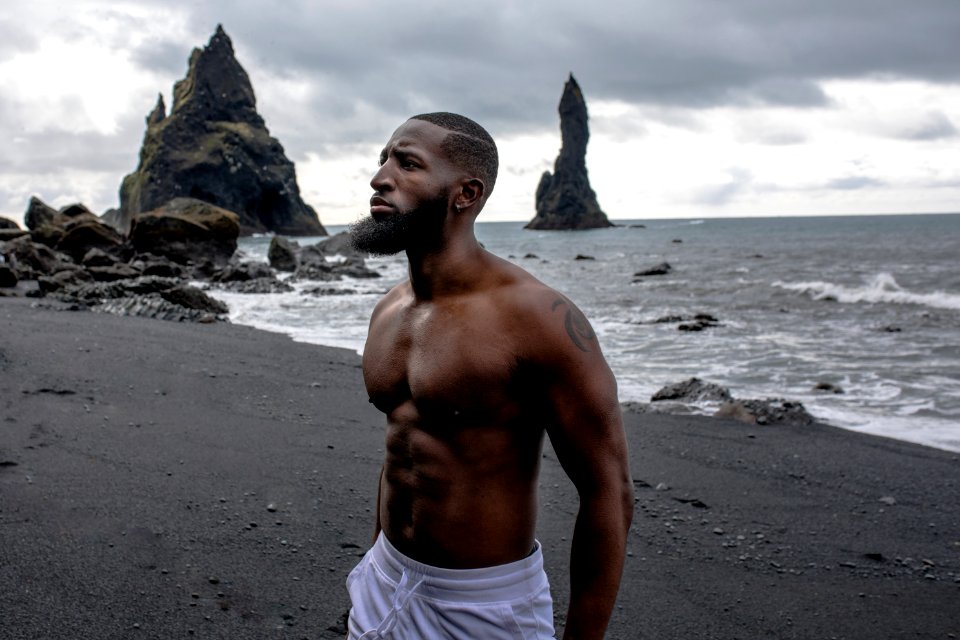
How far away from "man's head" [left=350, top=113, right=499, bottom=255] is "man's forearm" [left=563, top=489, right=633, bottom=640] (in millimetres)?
691

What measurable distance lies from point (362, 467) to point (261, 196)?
8489 centimetres

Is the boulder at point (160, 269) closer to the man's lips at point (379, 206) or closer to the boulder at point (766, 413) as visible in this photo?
the boulder at point (766, 413)

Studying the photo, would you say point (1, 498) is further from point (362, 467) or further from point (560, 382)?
point (560, 382)

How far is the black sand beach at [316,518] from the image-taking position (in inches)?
133

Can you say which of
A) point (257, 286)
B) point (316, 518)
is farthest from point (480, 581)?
point (257, 286)

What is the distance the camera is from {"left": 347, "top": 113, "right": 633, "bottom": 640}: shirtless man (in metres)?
1.56

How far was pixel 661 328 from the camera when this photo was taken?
1476 centimetres

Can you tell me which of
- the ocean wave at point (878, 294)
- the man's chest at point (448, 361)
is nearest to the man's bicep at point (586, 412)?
the man's chest at point (448, 361)

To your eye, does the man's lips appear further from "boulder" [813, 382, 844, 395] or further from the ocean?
"boulder" [813, 382, 844, 395]

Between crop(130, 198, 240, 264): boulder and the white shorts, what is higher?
crop(130, 198, 240, 264): boulder

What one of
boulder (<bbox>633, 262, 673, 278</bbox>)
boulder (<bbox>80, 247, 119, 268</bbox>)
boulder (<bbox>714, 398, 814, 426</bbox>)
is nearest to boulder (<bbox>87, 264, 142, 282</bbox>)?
boulder (<bbox>80, 247, 119, 268</bbox>)

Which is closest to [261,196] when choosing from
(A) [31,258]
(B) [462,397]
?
(A) [31,258]

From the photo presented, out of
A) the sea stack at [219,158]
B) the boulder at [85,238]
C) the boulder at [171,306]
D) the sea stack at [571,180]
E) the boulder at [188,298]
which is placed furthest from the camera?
the sea stack at [571,180]

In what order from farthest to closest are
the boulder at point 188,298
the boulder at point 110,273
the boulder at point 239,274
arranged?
the boulder at point 239,274 → the boulder at point 110,273 → the boulder at point 188,298
